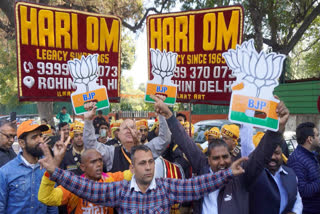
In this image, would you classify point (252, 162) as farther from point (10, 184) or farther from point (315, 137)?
point (10, 184)

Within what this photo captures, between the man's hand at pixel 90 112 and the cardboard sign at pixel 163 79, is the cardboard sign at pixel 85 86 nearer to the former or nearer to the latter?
the man's hand at pixel 90 112

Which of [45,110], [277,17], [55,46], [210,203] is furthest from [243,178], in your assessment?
[45,110]

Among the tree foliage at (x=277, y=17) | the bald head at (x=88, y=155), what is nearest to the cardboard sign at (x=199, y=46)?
the tree foliage at (x=277, y=17)

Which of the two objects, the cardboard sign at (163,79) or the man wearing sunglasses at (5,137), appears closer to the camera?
the man wearing sunglasses at (5,137)

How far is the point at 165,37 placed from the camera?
262 inches

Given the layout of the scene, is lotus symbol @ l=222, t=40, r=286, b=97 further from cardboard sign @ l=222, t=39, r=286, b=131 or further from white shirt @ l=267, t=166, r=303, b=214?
white shirt @ l=267, t=166, r=303, b=214

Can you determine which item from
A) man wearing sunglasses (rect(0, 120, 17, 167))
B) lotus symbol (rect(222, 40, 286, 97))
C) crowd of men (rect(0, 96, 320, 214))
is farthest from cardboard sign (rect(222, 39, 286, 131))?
man wearing sunglasses (rect(0, 120, 17, 167))

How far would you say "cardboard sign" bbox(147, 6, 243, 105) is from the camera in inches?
248

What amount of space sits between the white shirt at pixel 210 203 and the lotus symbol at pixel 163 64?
195 cm

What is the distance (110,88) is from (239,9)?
3116mm

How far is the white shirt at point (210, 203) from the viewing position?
2.51 meters

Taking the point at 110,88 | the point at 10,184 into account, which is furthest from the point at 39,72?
the point at 10,184

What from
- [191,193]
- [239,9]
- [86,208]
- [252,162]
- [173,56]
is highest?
[239,9]

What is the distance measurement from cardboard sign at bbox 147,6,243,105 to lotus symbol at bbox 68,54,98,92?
8.64 ft
